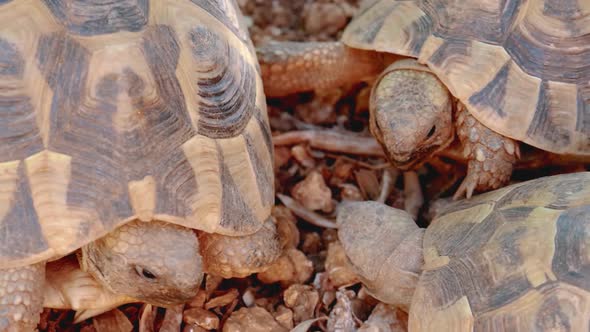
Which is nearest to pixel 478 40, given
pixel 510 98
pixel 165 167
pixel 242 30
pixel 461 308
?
pixel 510 98

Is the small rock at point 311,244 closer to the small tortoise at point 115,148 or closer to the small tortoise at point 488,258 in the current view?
the small tortoise at point 488,258

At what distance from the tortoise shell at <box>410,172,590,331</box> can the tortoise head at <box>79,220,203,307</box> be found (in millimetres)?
634

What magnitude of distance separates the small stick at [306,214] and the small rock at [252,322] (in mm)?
435

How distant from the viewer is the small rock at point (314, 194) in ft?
8.37

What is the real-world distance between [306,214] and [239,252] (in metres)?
0.53

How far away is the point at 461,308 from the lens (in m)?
1.81

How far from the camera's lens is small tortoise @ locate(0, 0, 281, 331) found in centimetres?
179

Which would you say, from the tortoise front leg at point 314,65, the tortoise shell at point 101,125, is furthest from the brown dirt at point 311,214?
the tortoise shell at point 101,125

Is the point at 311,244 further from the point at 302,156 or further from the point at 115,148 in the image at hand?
the point at 115,148

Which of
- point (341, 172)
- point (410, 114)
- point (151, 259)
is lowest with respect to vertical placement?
point (341, 172)

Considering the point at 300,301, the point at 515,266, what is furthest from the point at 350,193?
the point at 515,266

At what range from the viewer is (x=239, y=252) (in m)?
2.06

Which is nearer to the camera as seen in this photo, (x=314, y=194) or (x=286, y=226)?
(x=286, y=226)

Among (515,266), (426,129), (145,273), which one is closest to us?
(515,266)
